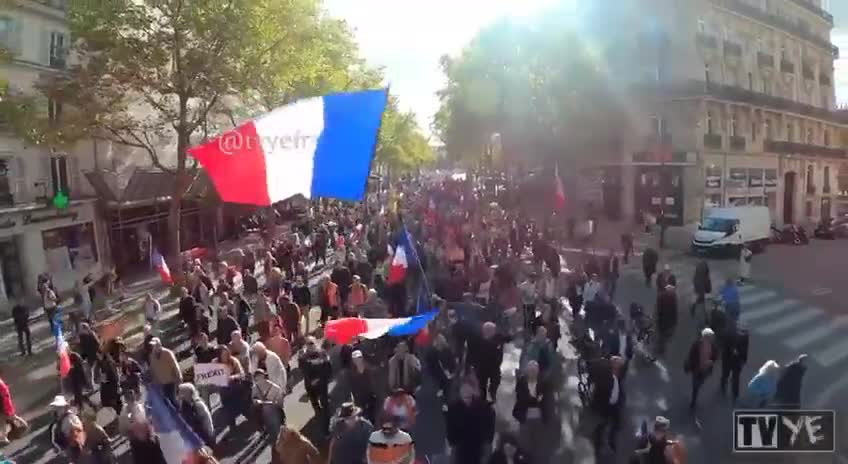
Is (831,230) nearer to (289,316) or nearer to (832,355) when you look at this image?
(832,355)

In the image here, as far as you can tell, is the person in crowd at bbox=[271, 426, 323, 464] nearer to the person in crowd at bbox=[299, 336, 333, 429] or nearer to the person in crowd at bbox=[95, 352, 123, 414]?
the person in crowd at bbox=[299, 336, 333, 429]

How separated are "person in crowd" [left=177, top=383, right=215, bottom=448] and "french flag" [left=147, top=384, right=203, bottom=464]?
100cm

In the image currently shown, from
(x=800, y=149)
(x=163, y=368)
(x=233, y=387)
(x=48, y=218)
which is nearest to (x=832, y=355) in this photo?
(x=233, y=387)

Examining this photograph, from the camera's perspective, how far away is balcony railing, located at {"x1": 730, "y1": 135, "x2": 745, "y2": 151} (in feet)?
136

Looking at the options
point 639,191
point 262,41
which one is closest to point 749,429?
point 262,41

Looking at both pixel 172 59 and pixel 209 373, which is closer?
pixel 209 373

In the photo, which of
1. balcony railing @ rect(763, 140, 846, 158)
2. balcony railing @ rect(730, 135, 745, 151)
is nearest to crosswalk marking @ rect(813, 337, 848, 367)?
balcony railing @ rect(730, 135, 745, 151)

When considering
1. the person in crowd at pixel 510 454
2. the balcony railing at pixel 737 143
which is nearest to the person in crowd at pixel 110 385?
the person in crowd at pixel 510 454

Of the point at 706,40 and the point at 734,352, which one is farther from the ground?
the point at 706,40

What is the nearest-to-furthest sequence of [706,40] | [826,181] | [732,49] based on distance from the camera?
[706,40], [732,49], [826,181]

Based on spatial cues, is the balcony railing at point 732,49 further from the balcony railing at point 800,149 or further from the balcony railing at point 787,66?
the balcony railing at point 787,66

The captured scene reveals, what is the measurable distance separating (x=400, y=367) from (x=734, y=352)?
18.0 feet

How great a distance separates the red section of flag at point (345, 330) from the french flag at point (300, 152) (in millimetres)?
1875

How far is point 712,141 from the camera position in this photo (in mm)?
40000
